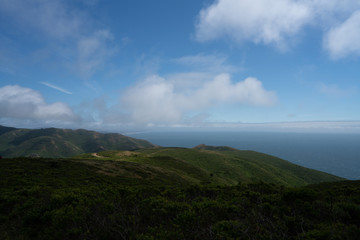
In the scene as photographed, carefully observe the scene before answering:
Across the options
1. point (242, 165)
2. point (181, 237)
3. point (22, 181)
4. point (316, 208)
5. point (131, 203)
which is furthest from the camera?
point (242, 165)

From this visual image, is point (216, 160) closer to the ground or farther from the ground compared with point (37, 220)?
closer to the ground

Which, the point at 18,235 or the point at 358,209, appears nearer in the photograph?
the point at 18,235

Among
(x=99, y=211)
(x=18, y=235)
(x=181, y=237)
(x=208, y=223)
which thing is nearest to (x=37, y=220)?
(x=18, y=235)

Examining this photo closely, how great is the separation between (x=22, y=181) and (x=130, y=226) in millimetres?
20127

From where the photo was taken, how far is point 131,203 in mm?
11516

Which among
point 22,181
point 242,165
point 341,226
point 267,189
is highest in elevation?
point 341,226

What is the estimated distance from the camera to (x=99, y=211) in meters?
9.31

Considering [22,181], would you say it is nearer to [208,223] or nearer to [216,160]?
[208,223]

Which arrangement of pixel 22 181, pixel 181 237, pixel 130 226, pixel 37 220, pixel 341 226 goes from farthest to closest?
pixel 22 181, pixel 37 220, pixel 130 226, pixel 341 226, pixel 181 237

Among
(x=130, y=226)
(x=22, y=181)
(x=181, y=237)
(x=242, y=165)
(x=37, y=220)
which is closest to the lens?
(x=181, y=237)

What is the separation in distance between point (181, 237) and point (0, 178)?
26.2 metres

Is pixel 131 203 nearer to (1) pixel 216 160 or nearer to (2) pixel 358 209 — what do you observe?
(2) pixel 358 209

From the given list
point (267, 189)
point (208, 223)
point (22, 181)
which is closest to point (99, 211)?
point (208, 223)

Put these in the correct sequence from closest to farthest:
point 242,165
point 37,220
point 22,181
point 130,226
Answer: point 130,226, point 37,220, point 22,181, point 242,165
